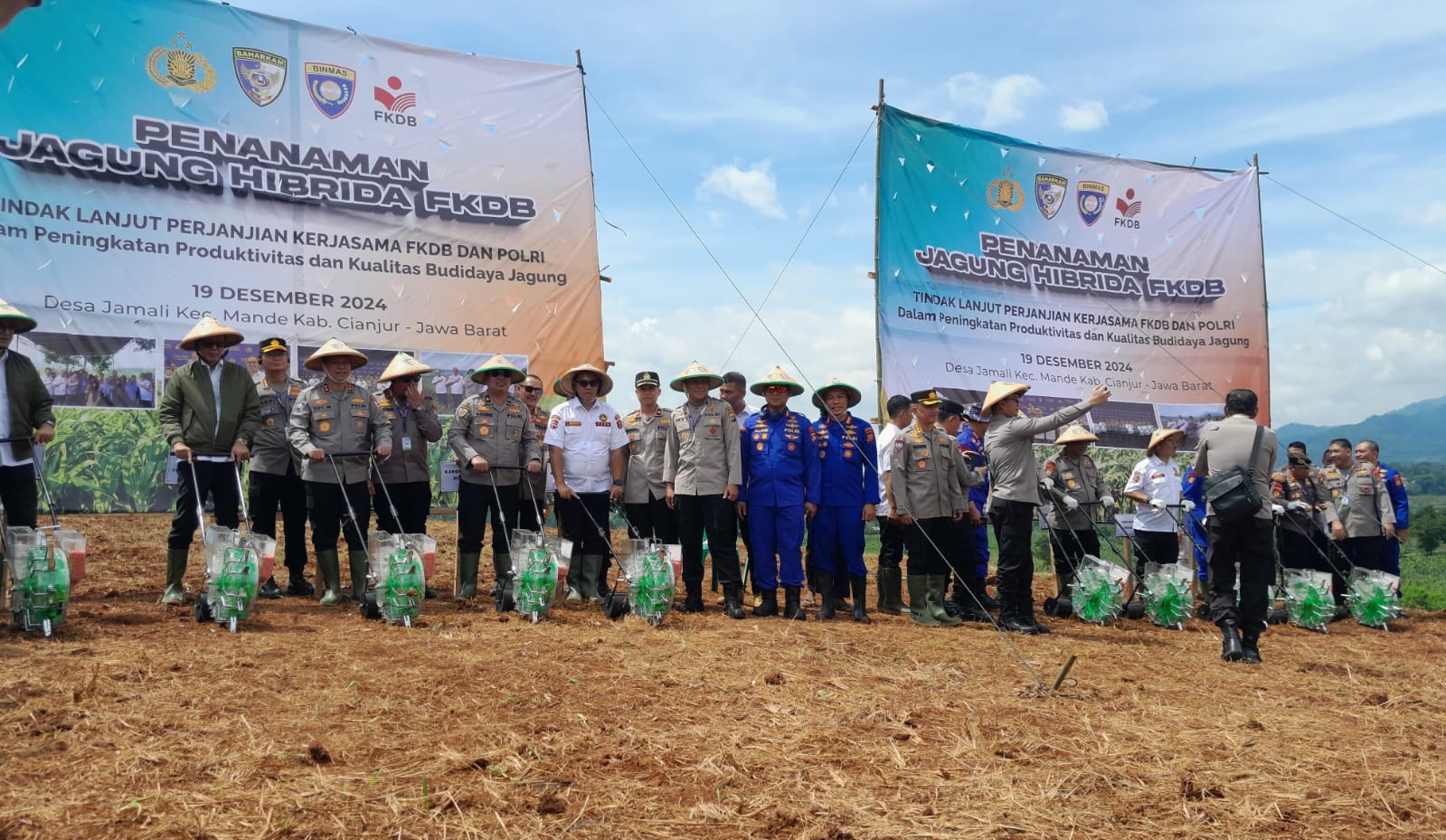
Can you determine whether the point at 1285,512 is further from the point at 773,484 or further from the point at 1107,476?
the point at 773,484

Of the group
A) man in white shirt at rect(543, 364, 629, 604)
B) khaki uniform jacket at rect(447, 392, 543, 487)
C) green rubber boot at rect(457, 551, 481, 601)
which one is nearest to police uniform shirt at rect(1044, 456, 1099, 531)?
man in white shirt at rect(543, 364, 629, 604)

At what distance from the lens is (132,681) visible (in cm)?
436

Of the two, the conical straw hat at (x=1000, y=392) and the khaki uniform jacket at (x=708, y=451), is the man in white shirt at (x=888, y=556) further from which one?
the khaki uniform jacket at (x=708, y=451)

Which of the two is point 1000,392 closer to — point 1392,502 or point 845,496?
point 845,496

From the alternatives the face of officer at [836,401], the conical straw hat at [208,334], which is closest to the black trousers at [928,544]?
the face of officer at [836,401]

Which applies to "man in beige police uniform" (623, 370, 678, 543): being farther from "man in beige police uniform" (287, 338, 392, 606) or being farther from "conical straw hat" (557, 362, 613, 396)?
"man in beige police uniform" (287, 338, 392, 606)

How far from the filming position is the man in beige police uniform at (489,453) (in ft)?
24.2

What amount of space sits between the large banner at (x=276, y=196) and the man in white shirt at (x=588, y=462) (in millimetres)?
2846

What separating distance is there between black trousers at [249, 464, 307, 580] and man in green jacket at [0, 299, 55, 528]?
161cm

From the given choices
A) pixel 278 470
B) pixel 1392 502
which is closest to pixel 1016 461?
pixel 1392 502

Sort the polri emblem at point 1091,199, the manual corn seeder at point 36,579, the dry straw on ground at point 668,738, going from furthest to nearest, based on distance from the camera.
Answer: the polri emblem at point 1091,199 < the manual corn seeder at point 36,579 < the dry straw on ground at point 668,738

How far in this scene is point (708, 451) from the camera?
7398mm

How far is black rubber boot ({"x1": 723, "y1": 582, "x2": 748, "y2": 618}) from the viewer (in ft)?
23.5

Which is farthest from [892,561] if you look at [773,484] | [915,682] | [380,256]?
[380,256]
